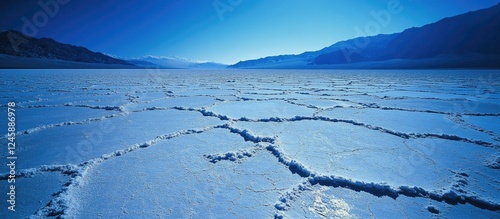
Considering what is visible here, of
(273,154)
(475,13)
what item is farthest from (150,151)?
(475,13)

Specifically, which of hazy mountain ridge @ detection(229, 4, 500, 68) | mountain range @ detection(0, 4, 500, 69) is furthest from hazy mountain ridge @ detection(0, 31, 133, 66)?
hazy mountain ridge @ detection(229, 4, 500, 68)

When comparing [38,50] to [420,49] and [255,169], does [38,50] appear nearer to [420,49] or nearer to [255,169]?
[255,169]

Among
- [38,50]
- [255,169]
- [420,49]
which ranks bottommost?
[255,169]

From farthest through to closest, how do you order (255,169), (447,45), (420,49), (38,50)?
(420,49) → (447,45) → (38,50) → (255,169)

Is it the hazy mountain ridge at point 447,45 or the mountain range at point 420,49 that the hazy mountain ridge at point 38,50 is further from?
the hazy mountain ridge at point 447,45

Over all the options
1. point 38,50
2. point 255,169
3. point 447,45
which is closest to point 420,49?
point 447,45

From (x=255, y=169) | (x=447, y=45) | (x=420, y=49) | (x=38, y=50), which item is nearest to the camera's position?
(x=255, y=169)

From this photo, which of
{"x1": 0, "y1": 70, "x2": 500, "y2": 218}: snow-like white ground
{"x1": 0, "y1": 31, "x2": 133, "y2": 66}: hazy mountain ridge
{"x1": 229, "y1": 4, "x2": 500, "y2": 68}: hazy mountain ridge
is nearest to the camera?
{"x1": 0, "y1": 70, "x2": 500, "y2": 218}: snow-like white ground

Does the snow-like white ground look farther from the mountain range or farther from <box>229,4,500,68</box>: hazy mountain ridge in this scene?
<box>229,4,500,68</box>: hazy mountain ridge

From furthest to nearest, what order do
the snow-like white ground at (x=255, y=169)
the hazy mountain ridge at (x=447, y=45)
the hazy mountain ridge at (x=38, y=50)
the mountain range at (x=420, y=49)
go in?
the hazy mountain ridge at (x=38, y=50) → the hazy mountain ridge at (x=447, y=45) → the mountain range at (x=420, y=49) → the snow-like white ground at (x=255, y=169)

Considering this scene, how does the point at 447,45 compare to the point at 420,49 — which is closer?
the point at 447,45

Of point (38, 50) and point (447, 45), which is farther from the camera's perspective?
point (447, 45)

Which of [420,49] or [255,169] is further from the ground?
[420,49]

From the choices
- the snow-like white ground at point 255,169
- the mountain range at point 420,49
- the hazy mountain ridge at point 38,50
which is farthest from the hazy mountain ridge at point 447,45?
the hazy mountain ridge at point 38,50
